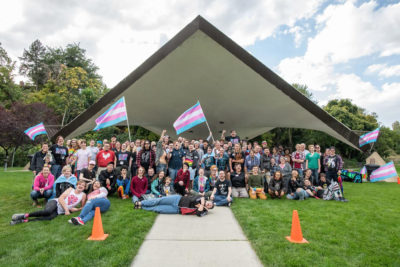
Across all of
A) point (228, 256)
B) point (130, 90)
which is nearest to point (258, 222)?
point (228, 256)

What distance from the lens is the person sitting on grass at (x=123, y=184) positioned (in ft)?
20.4

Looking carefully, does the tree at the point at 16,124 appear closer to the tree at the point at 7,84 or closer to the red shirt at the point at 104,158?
the tree at the point at 7,84

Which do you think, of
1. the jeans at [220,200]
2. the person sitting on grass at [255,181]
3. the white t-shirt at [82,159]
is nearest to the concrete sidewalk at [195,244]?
the jeans at [220,200]

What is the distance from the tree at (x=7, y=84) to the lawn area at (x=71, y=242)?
29.6 m

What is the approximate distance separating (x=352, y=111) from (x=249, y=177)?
27.4m

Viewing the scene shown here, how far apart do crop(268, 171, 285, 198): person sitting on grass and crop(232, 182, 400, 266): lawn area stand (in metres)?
0.45

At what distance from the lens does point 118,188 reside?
6258mm

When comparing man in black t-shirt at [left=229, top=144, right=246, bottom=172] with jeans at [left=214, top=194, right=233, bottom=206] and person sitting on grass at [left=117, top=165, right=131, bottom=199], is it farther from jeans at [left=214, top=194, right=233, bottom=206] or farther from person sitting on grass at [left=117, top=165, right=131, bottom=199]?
person sitting on grass at [left=117, top=165, right=131, bottom=199]

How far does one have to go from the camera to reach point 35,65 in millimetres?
41031

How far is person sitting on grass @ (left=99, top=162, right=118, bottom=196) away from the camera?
6.19 metres

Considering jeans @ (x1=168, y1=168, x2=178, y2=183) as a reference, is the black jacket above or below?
above

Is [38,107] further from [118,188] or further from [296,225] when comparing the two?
[296,225]

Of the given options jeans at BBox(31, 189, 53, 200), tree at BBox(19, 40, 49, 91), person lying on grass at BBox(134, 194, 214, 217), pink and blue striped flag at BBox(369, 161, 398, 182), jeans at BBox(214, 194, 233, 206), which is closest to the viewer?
person lying on grass at BBox(134, 194, 214, 217)

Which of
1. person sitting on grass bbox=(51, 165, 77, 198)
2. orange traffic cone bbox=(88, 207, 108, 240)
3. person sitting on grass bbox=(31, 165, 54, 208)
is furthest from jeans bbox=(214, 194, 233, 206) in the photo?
person sitting on grass bbox=(31, 165, 54, 208)
